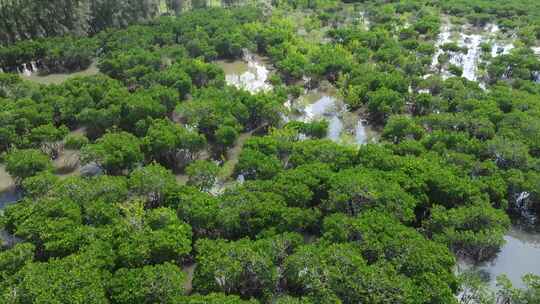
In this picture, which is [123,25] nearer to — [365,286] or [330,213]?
[330,213]

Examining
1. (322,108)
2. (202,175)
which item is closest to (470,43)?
(322,108)

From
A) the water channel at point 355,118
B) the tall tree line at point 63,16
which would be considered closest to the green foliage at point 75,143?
the water channel at point 355,118

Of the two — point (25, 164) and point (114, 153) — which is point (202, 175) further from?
point (25, 164)

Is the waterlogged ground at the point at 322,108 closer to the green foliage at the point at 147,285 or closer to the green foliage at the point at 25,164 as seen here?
the green foliage at the point at 147,285

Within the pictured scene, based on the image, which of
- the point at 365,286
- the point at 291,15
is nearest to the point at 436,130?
the point at 365,286

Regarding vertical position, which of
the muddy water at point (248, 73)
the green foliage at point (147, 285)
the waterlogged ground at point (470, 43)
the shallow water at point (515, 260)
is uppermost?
the waterlogged ground at point (470, 43)

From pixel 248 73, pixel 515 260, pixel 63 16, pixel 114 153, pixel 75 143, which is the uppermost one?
pixel 63 16
